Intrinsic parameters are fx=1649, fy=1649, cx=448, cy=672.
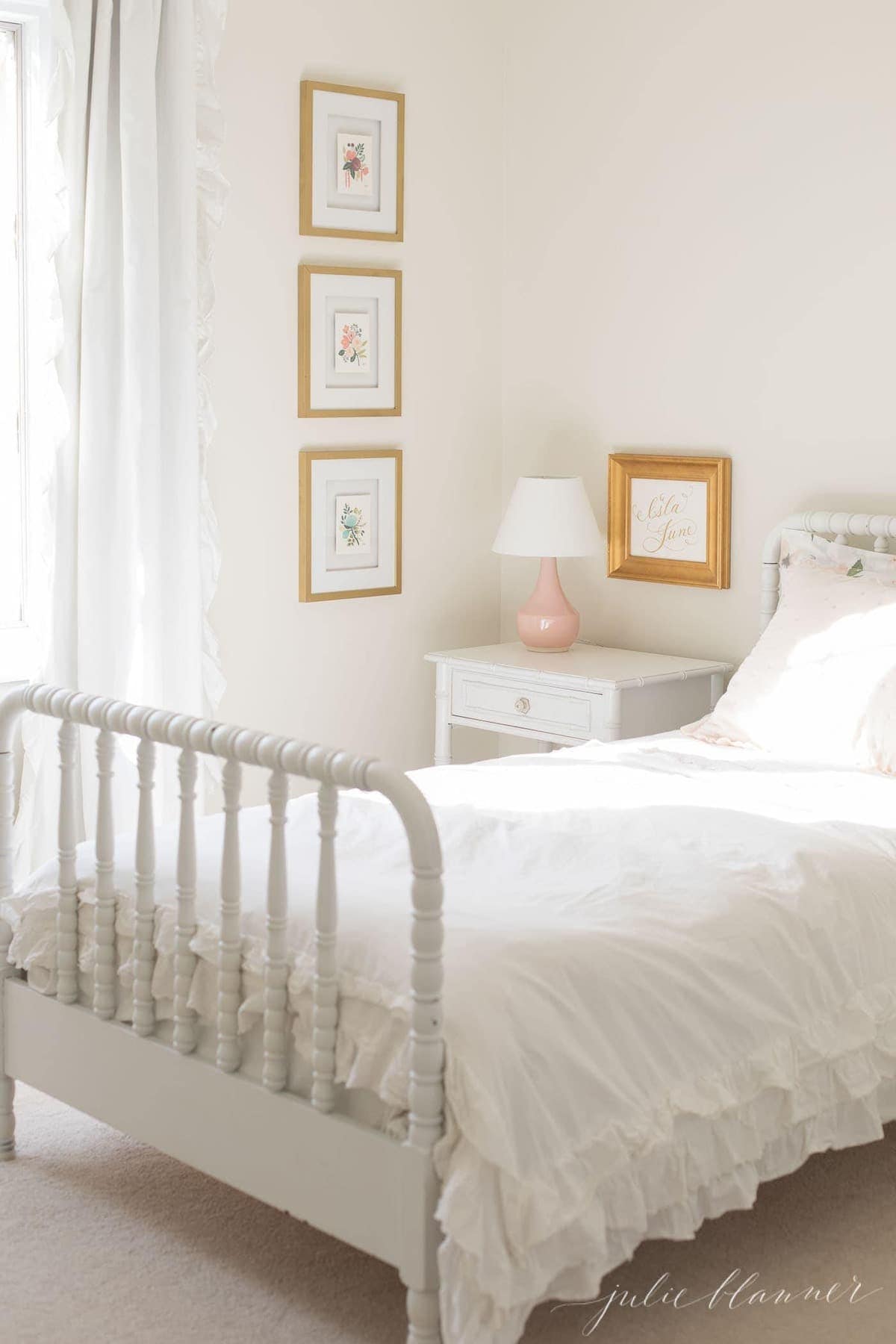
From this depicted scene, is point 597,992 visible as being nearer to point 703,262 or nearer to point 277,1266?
point 277,1266

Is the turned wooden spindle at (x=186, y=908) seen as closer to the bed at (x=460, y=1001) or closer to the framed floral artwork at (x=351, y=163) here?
the bed at (x=460, y=1001)

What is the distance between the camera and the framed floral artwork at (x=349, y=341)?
13.6 feet

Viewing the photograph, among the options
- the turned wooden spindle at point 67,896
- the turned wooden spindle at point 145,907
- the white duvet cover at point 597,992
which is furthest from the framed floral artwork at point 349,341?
the turned wooden spindle at point 145,907

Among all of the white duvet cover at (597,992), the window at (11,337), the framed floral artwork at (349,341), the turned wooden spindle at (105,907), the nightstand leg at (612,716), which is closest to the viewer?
the white duvet cover at (597,992)

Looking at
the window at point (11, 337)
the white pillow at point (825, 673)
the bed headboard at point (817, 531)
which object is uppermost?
the window at point (11, 337)

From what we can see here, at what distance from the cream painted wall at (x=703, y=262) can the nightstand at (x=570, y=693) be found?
0.18 m

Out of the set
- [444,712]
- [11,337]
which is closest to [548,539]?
[444,712]

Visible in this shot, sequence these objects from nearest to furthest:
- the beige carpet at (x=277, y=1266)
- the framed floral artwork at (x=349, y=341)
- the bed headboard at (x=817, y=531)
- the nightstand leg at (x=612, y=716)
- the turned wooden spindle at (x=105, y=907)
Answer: the beige carpet at (x=277, y=1266) < the turned wooden spindle at (x=105, y=907) < the bed headboard at (x=817, y=531) < the nightstand leg at (x=612, y=716) < the framed floral artwork at (x=349, y=341)

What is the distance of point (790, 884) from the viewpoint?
98.2 inches

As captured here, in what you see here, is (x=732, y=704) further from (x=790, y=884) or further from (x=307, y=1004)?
(x=307, y=1004)

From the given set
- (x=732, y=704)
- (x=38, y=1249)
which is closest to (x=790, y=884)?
(x=732, y=704)

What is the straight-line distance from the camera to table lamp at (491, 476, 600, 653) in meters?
4.10

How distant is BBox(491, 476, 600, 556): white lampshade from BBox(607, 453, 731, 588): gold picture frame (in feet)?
0.58

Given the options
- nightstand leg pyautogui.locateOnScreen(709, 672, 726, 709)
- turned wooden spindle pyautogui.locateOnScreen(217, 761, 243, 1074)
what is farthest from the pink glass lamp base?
turned wooden spindle pyautogui.locateOnScreen(217, 761, 243, 1074)
